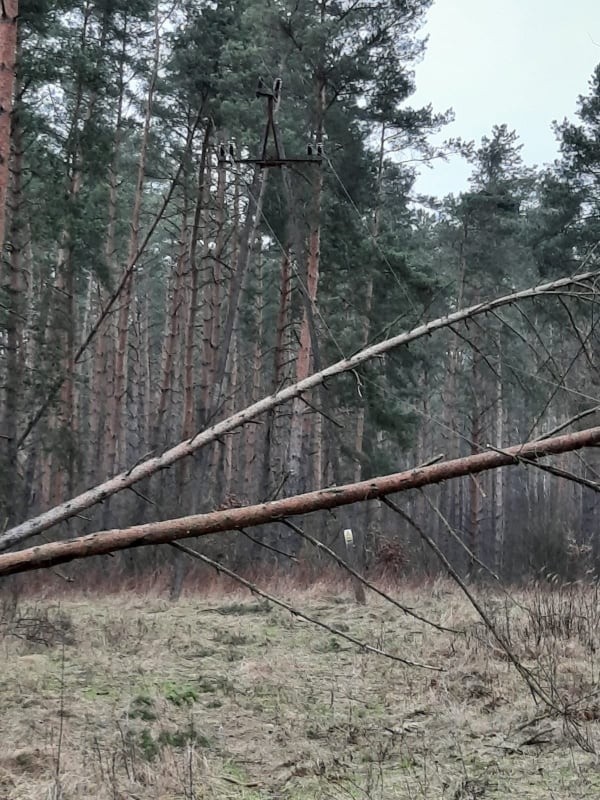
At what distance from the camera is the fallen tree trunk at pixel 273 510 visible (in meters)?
3.21

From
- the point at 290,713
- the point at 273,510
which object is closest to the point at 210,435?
the point at 273,510

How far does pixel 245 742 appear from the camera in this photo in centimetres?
483

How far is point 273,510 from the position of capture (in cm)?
326

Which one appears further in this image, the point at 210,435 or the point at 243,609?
the point at 243,609

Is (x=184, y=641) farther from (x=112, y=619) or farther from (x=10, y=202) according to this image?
(x=10, y=202)

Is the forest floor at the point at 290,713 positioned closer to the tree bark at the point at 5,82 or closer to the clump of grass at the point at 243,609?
the clump of grass at the point at 243,609

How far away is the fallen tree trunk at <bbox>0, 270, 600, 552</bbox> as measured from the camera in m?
3.86

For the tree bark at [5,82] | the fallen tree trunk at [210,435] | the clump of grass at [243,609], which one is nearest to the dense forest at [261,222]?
the clump of grass at [243,609]

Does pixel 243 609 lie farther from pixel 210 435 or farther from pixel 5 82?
pixel 5 82

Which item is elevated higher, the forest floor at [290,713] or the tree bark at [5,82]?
the tree bark at [5,82]

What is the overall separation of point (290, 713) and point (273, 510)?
2716mm

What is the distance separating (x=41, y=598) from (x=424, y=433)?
23462mm

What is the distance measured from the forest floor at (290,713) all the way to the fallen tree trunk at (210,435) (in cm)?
118

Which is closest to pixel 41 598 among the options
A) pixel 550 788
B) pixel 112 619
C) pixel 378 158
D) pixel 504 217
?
pixel 112 619
